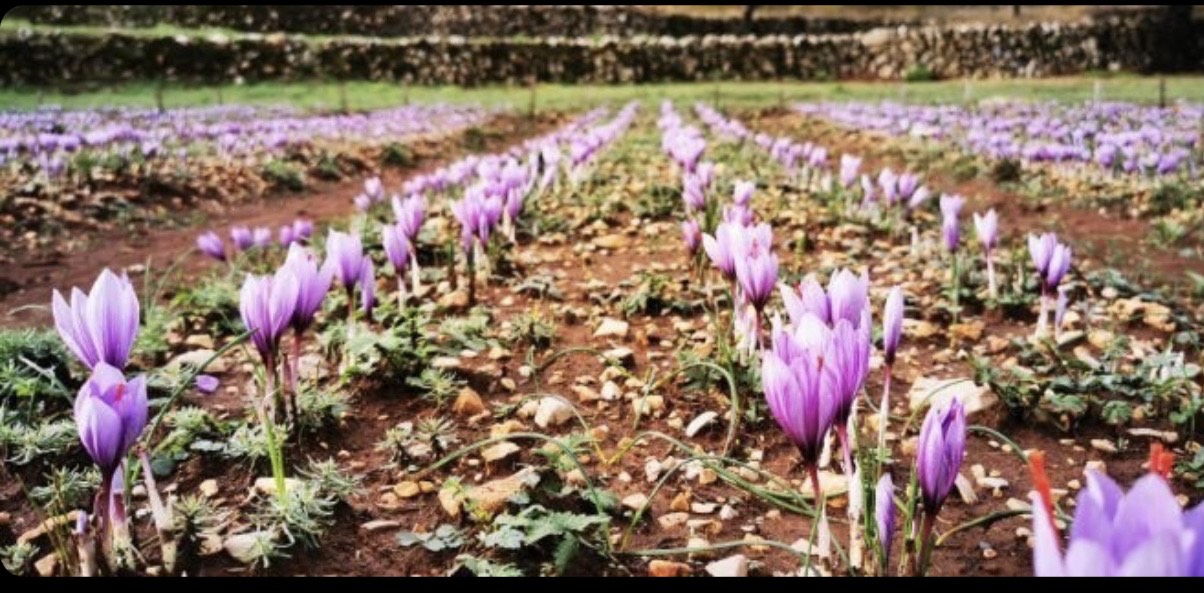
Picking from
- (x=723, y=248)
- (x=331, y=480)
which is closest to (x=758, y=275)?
(x=723, y=248)

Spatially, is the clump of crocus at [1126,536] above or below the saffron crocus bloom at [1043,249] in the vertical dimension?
above

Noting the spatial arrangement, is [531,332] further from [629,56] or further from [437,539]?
[629,56]

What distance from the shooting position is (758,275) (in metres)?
2.26

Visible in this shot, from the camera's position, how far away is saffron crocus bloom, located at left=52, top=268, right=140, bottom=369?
5.48ft

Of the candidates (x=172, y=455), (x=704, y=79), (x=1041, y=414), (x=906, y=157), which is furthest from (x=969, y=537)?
(x=704, y=79)

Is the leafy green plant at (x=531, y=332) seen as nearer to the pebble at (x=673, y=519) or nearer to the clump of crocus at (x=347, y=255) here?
the clump of crocus at (x=347, y=255)

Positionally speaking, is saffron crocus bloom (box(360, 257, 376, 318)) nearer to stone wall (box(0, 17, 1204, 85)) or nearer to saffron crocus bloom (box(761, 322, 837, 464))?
saffron crocus bloom (box(761, 322, 837, 464))

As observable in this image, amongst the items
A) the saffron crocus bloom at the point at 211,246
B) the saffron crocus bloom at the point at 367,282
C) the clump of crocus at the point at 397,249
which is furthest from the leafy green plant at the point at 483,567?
the saffron crocus bloom at the point at 211,246

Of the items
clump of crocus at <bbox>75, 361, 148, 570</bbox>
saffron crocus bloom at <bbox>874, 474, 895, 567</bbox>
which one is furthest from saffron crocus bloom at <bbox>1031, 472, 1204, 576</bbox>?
clump of crocus at <bbox>75, 361, 148, 570</bbox>

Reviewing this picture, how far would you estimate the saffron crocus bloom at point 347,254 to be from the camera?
103 inches

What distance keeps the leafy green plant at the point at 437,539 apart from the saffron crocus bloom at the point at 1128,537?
4.18 ft

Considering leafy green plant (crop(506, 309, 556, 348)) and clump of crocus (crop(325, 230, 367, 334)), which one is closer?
clump of crocus (crop(325, 230, 367, 334))

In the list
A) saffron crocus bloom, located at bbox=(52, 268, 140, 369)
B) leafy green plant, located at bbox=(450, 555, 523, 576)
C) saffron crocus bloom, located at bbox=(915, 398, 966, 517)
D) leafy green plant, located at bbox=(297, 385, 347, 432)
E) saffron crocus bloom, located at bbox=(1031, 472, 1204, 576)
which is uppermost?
saffron crocus bloom, located at bbox=(52, 268, 140, 369)

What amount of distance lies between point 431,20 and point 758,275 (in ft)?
141
